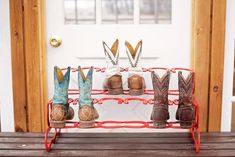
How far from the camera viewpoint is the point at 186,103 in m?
1.53

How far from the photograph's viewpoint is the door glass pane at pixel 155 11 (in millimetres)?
1860

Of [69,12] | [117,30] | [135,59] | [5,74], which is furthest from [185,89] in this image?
[5,74]

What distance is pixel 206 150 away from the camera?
1.54 meters

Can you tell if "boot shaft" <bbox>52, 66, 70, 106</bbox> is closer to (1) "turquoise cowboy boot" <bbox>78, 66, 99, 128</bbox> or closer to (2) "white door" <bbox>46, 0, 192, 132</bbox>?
(1) "turquoise cowboy boot" <bbox>78, 66, 99, 128</bbox>

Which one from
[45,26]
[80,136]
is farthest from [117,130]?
[45,26]

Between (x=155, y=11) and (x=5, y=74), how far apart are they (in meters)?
0.94

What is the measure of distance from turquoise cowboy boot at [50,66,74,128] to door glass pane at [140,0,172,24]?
0.61m

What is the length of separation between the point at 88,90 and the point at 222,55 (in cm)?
78

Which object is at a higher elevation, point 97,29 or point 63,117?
point 97,29

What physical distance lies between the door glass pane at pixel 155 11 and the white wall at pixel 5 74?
0.77 m

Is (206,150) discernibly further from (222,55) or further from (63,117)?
(63,117)

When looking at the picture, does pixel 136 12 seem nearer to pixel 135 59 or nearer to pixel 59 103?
pixel 135 59

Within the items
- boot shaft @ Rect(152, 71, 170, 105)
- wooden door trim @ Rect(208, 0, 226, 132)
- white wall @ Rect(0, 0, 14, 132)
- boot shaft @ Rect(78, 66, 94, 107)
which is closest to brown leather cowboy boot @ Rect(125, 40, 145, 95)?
boot shaft @ Rect(152, 71, 170, 105)

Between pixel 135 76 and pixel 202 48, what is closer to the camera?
pixel 135 76
